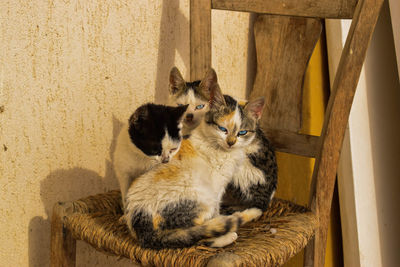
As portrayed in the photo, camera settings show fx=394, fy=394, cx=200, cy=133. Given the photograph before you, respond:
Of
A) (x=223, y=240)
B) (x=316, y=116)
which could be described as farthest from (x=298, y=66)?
(x=223, y=240)

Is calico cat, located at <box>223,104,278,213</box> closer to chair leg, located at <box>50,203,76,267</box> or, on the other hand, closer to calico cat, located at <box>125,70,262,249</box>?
calico cat, located at <box>125,70,262,249</box>

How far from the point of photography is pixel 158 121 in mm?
849

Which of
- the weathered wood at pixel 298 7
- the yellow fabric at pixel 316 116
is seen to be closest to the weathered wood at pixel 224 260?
the weathered wood at pixel 298 7

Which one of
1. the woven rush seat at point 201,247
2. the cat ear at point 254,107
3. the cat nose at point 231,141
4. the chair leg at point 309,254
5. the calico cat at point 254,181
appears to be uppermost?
the cat ear at point 254,107

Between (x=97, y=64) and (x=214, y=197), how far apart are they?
0.54 metres

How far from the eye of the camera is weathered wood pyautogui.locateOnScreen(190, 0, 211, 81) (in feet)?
3.74

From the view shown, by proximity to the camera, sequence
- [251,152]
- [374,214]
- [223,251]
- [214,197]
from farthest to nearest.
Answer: [374,214] → [251,152] → [214,197] → [223,251]

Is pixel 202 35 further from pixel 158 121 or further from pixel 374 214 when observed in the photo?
pixel 374 214

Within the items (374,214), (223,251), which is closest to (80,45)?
(223,251)

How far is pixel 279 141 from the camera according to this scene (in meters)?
1.17

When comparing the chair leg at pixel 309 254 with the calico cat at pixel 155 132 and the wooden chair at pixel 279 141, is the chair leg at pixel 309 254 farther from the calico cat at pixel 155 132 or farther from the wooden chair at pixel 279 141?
the calico cat at pixel 155 132

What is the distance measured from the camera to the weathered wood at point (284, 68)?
1.26m

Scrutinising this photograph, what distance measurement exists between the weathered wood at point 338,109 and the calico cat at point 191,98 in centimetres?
32

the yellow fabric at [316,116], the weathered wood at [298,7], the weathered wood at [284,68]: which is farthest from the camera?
the yellow fabric at [316,116]
